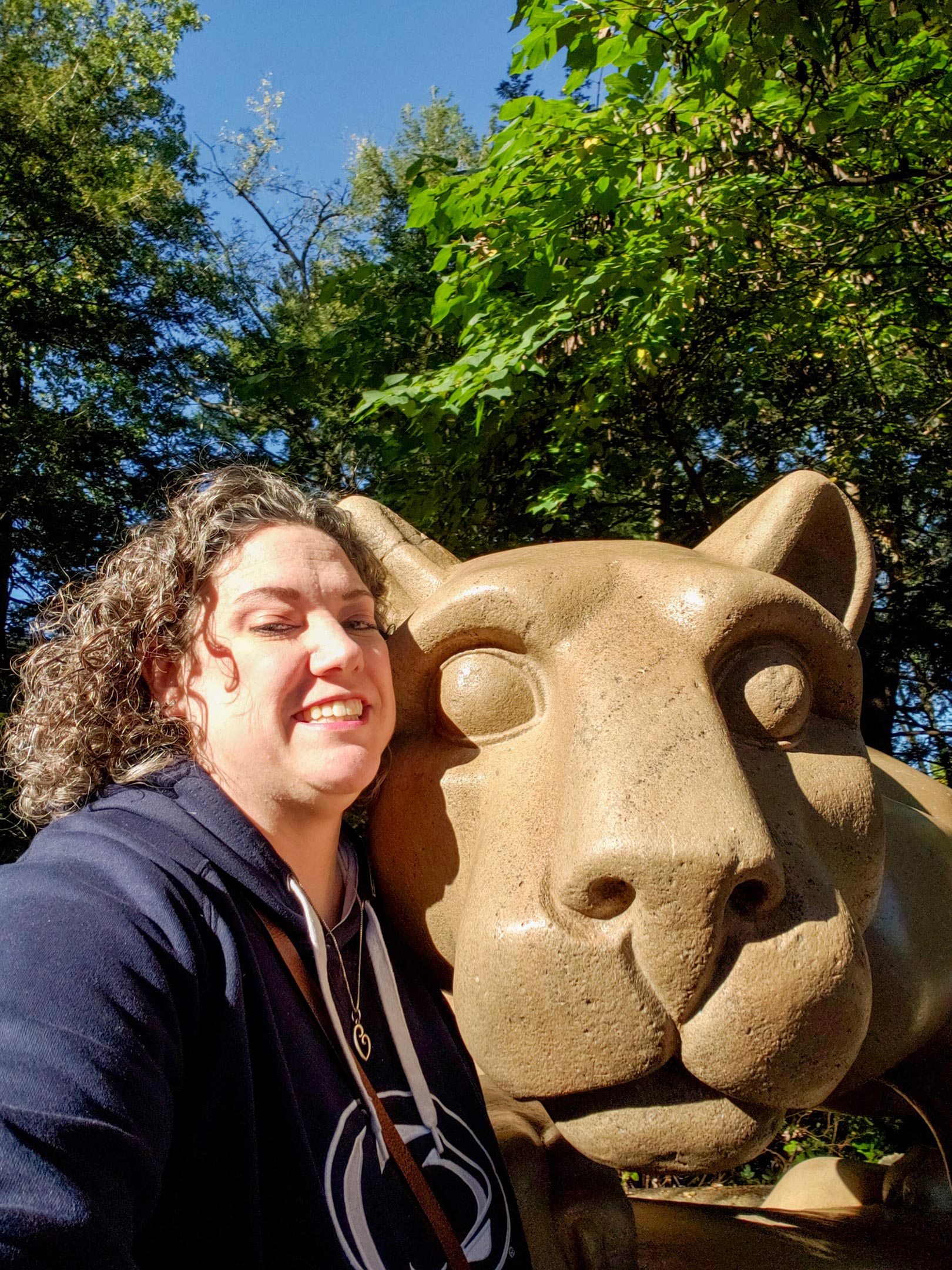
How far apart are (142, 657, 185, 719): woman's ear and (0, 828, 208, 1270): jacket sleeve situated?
1.36 feet

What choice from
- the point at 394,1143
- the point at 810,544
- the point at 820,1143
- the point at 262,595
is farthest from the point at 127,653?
the point at 820,1143

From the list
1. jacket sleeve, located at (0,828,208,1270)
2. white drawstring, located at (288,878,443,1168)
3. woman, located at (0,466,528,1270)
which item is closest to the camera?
jacket sleeve, located at (0,828,208,1270)

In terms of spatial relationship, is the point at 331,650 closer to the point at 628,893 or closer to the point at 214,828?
the point at 214,828

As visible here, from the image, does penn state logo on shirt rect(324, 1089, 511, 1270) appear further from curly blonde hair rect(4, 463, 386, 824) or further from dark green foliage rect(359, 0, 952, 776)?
dark green foliage rect(359, 0, 952, 776)

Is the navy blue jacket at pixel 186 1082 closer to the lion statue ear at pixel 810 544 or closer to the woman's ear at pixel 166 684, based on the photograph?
the woman's ear at pixel 166 684

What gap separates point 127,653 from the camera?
1.90 metres

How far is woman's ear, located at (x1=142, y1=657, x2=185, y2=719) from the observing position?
1865 millimetres

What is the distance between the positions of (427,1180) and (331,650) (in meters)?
0.87

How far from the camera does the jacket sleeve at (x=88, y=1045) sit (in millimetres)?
1120

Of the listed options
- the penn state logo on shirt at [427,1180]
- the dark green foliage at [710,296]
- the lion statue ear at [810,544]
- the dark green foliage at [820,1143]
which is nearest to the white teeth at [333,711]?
the penn state logo on shirt at [427,1180]

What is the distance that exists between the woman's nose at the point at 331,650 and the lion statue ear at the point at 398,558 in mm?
363

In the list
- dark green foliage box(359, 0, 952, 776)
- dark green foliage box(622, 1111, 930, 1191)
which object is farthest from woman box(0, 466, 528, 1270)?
dark green foliage box(622, 1111, 930, 1191)

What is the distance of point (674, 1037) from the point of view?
1.60 metres

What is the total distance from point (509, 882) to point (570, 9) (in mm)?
3343
